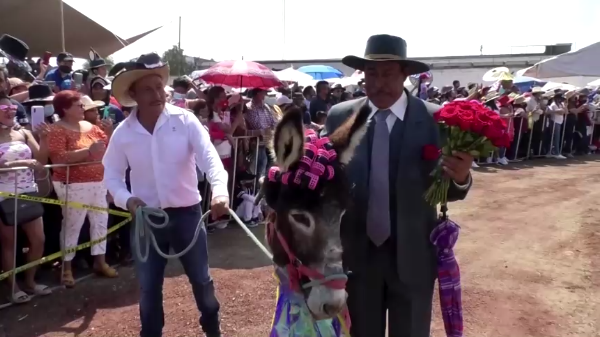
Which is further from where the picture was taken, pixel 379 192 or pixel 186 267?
pixel 186 267

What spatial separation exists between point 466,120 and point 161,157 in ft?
6.99

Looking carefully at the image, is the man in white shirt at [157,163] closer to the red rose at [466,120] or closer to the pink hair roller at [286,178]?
the pink hair roller at [286,178]

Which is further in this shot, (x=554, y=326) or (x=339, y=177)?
(x=554, y=326)

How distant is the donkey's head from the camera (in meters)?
2.13

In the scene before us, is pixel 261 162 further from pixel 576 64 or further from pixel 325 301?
pixel 576 64

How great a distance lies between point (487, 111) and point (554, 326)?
3354 millimetres

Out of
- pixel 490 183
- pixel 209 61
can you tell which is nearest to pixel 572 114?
pixel 490 183

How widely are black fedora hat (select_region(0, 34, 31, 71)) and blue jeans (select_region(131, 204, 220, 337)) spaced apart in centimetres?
580

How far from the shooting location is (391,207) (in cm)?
262

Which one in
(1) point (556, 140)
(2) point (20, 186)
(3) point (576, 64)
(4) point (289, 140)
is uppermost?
(3) point (576, 64)

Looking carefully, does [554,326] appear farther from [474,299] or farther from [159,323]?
[159,323]

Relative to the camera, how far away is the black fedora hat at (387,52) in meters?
2.64

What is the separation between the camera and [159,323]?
147 inches

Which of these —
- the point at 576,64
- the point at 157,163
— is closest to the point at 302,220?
the point at 157,163
